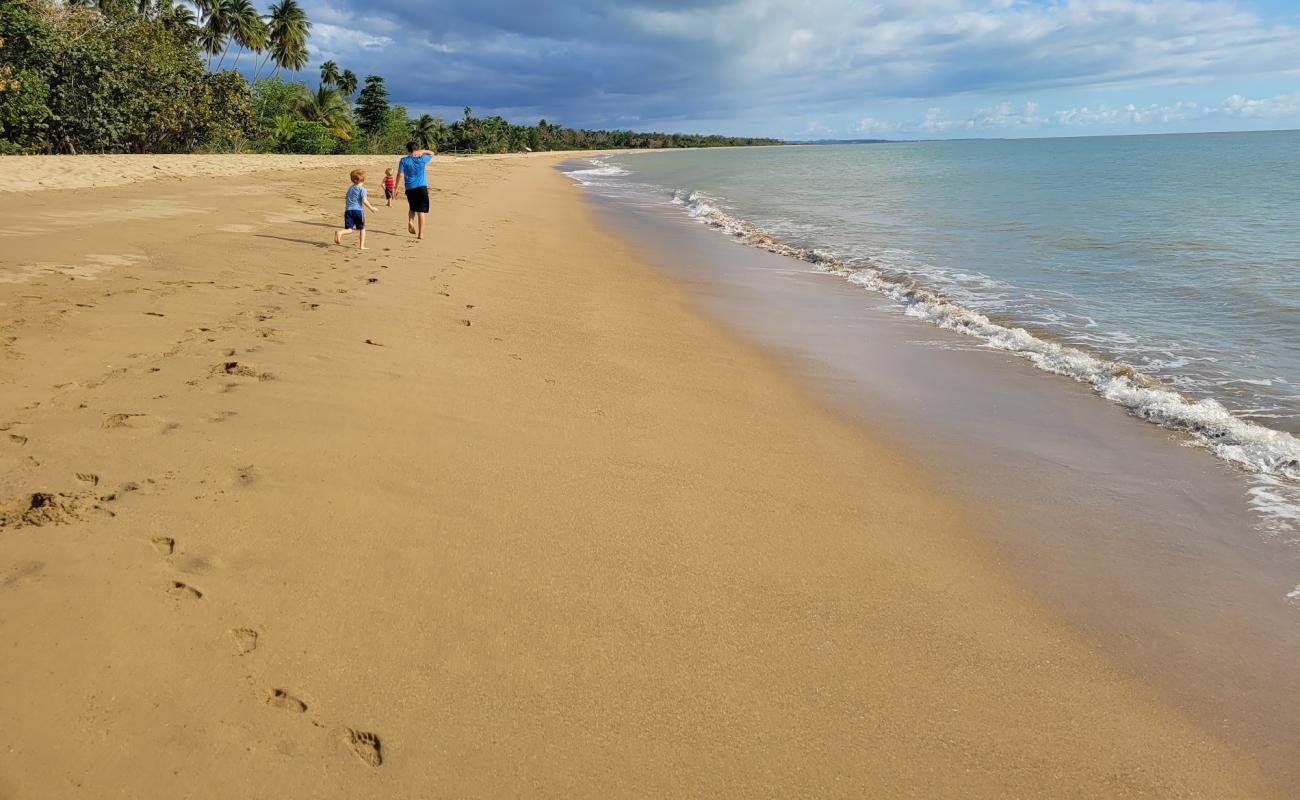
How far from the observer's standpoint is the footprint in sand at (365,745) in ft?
7.32

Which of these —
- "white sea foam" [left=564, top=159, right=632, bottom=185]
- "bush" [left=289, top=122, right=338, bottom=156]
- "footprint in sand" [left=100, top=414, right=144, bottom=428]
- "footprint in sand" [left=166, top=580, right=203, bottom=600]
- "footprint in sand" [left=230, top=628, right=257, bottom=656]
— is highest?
"bush" [left=289, top=122, right=338, bottom=156]

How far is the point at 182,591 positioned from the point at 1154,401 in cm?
743

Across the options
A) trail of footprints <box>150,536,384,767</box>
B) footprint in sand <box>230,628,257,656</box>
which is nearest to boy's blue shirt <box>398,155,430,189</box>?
trail of footprints <box>150,536,384,767</box>

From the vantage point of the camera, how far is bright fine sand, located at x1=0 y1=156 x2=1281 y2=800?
2303mm

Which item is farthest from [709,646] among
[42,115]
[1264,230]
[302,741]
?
[42,115]

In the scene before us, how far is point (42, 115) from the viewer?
24375 mm

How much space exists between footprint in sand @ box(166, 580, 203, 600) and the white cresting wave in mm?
5796

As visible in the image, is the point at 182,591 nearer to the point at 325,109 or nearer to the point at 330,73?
the point at 325,109

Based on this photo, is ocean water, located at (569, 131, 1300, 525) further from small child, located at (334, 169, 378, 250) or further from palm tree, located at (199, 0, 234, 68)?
palm tree, located at (199, 0, 234, 68)

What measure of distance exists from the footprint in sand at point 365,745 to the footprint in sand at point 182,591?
95cm

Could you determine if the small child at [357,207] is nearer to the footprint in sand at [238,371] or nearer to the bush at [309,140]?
the footprint in sand at [238,371]

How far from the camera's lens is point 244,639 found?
103 inches

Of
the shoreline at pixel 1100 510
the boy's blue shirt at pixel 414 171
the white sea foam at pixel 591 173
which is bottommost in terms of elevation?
the shoreline at pixel 1100 510

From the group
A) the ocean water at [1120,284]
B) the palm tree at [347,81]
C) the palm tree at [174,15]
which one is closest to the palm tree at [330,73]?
the palm tree at [347,81]
